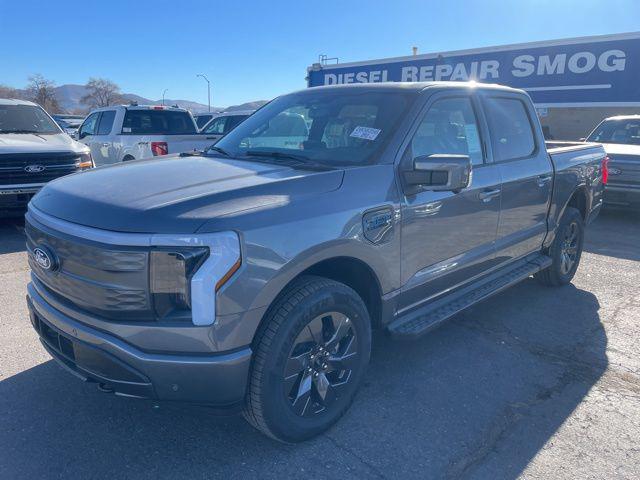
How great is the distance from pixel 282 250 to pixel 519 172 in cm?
270

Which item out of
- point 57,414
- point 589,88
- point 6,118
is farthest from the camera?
point 589,88

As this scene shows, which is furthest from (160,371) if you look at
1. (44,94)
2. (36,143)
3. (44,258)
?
(44,94)

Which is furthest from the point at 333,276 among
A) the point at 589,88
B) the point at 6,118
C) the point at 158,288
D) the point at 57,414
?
the point at 589,88

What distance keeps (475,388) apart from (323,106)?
2252 mm

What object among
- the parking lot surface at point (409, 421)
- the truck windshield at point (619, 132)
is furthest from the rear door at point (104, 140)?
the truck windshield at point (619, 132)

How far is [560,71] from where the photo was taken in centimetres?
1788

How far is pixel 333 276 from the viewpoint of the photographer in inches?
120

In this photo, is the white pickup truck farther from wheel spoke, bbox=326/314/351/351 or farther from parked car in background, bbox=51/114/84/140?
wheel spoke, bbox=326/314/351/351

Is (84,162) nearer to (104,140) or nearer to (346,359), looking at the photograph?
(104,140)

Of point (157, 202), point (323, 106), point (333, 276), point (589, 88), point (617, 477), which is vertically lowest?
point (617, 477)

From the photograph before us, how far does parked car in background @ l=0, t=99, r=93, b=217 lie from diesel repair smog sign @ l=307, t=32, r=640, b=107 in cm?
1566

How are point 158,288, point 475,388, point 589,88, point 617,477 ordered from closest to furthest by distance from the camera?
point 158,288
point 617,477
point 475,388
point 589,88

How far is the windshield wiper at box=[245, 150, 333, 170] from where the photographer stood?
309 centimetres

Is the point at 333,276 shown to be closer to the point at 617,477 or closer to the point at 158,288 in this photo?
the point at 158,288
